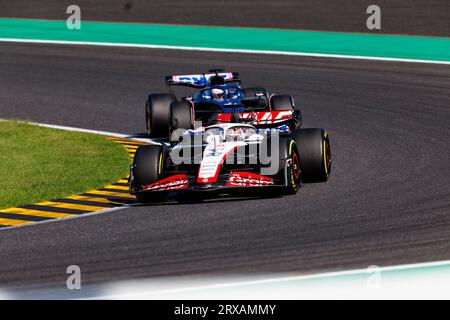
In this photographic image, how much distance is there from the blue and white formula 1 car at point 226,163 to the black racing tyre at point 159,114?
5142 mm

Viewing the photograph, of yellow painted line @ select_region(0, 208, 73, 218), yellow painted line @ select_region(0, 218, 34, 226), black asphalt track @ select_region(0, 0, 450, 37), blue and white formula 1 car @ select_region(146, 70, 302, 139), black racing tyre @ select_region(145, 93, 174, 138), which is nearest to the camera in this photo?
yellow painted line @ select_region(0, 218, 34, 226)

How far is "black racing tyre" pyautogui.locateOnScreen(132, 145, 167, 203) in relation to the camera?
1692cm

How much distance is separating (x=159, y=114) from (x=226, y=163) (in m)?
6.22

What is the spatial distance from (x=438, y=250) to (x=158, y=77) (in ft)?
56.0

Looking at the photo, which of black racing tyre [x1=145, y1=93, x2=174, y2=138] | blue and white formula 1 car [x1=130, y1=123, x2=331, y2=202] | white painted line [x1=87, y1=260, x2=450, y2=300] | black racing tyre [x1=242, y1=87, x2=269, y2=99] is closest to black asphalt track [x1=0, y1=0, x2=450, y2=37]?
black racing tyre [x1=145, y1=93, x2=174, y2=138]

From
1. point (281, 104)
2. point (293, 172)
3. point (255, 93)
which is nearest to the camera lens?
point (293, 172)

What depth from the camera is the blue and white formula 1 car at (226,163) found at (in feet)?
54.3

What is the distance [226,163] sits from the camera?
16.9m

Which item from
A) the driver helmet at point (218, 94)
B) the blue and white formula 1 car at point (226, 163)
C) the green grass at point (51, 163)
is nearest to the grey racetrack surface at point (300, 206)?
the blue and white formula 1 car at point (226, 163)

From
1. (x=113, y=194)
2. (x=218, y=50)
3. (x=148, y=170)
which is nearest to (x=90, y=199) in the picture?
(x=113, y=194)

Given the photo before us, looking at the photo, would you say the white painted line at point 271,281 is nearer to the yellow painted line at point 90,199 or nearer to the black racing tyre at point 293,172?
the black racing tyre at point 293,172

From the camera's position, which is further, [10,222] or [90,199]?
[90,199]

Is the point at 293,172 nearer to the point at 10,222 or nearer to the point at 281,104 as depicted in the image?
the point at 10,222

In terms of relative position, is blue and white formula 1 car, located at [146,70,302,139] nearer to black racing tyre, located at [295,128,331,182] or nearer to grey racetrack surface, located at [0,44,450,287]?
grey racetrack surface, located at [0,44,450,287]
